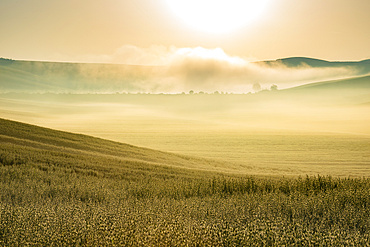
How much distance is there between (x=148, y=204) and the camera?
23.8 feet

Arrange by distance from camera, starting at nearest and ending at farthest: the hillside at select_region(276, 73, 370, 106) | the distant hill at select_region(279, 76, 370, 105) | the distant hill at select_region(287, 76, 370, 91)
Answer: the hillside at select_region(276, 73, 370, 106) < the distant hill at select_region(279, 76, 370, 105) < the distant hill at select_region(287, 76, 370, 91)

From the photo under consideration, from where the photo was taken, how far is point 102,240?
4.09 m

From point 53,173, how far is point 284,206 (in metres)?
7.58

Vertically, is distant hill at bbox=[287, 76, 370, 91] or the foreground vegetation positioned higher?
distant hill at bbox=[287, 76, 370, 91]

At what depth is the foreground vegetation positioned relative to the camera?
4.18 meters

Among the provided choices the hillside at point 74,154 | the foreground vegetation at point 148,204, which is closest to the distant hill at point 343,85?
the hillside at point 74,154

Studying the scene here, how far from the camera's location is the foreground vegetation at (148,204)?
4.18 m

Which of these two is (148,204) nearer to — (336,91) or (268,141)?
(268,141)

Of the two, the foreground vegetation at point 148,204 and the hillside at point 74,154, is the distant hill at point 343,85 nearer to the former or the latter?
the hillside at point 74,154

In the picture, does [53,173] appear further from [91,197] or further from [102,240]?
[102,240]

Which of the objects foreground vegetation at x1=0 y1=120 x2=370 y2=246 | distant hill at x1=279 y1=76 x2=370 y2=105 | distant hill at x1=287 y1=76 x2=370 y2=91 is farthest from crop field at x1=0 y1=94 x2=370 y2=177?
distant hill at x1=287 y1=76 x2=370 y2=91

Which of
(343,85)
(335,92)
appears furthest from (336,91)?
(343,85)

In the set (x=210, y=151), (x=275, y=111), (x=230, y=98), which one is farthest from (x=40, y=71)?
(x=210, y=151)

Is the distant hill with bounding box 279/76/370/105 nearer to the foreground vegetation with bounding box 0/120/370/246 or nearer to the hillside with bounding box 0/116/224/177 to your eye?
the hillside with bounding box 0/116/224/177
